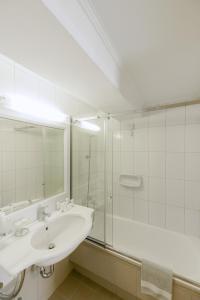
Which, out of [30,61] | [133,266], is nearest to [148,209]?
[133,266]

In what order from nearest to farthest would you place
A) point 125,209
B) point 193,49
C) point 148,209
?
1. point 193,49
2. point 148,209
3. point 125,209

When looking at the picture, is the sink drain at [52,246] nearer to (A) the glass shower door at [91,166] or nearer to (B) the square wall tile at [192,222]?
(A) the glass shower door at [91,166]

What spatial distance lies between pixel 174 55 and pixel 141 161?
1484 millimetres

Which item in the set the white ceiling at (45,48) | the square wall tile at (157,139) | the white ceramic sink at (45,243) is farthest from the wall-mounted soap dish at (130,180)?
the white ceiling at (45,48)

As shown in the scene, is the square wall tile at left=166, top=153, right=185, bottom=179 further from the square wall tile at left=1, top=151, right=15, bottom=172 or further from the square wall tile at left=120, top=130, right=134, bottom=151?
the square wall tile at left=1, top=151, right=15, bottom=172

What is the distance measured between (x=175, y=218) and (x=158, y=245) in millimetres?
465

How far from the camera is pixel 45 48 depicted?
36.5 inches

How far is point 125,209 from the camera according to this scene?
2.51 m

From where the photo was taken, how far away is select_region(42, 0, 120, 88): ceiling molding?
74 centimetres

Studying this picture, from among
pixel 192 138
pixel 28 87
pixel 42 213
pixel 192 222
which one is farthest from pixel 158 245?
pixel 28 87

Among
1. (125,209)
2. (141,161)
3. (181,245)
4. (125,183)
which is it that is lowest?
(181,245)

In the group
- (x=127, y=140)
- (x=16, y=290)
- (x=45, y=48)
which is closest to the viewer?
(x=45, y=48)

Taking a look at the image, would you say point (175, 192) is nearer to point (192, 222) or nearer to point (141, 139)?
point (192, 222)

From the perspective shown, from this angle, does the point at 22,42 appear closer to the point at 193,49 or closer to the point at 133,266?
the point at 193,49
